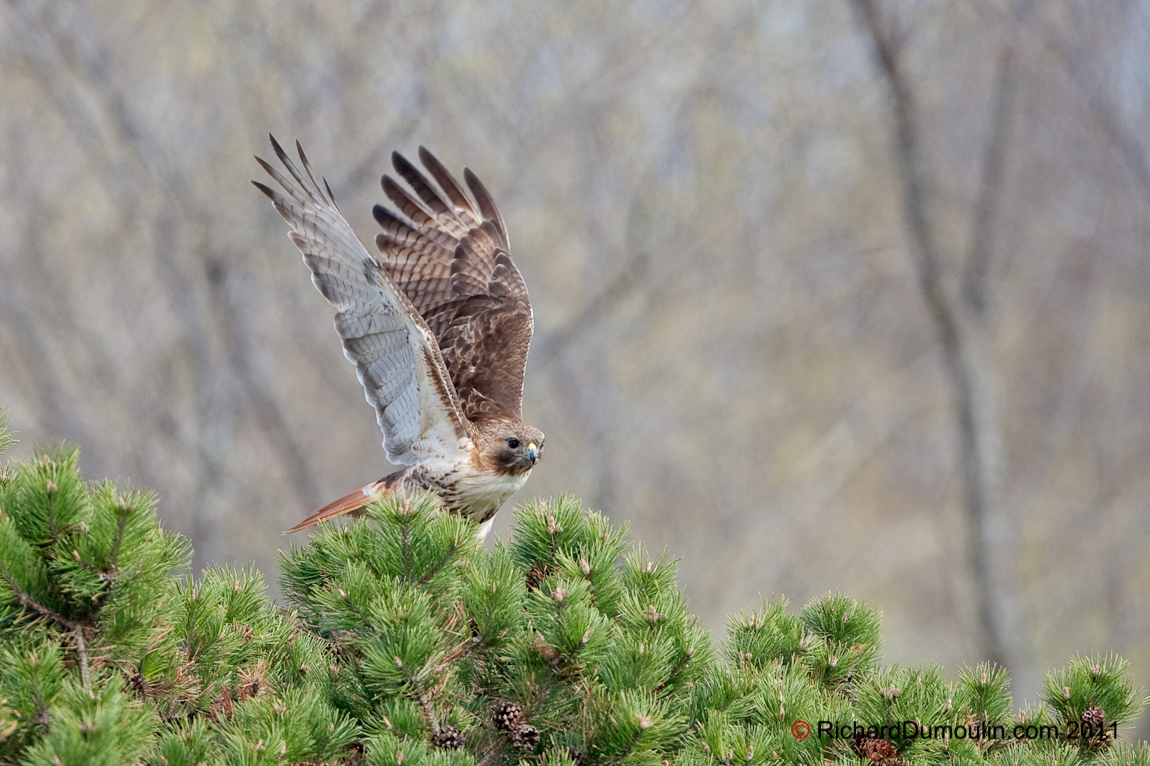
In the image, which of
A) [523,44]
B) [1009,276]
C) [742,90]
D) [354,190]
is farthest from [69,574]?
[1009,276]

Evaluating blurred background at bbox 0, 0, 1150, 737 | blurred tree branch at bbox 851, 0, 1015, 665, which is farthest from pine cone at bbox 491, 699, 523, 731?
blurred tree branch at bbox 851, 0, 1015, 665

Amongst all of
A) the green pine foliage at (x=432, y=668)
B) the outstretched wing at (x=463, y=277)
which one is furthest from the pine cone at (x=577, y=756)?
the outstretched wing at (x=463, y=277)

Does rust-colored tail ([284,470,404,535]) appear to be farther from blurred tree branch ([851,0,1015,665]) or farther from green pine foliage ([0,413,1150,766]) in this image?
blurred tree branch ([851,0,1015,665])

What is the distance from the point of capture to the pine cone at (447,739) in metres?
2.57

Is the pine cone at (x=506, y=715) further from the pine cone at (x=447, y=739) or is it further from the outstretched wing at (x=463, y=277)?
the outstretched wing at (x=463, y=277)

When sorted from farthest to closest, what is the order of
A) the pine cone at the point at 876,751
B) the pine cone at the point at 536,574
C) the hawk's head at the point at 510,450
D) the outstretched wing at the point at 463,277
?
1. the outstretched wing at the point at 463,277
2. the hawk's head at the point at 510,450
3. the pine cone at the point at 536,574
4. the pine cone at the point at 876,751

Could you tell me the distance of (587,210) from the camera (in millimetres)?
12039

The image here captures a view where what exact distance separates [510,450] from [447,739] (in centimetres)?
296

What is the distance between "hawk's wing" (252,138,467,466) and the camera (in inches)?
194

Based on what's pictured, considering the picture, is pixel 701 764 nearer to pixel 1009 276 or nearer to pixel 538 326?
pixel 538 326

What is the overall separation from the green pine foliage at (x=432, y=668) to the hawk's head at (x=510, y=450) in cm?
219

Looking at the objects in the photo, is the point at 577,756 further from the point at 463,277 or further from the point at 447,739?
the point at 463,277

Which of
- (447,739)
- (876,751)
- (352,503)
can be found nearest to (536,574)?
(447,739)

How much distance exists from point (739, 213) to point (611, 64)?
2290 mm
